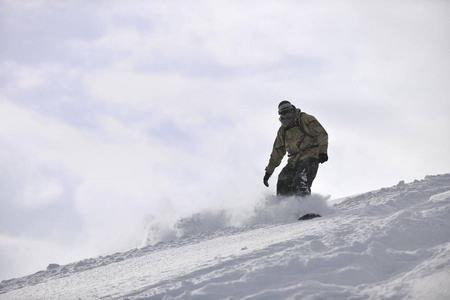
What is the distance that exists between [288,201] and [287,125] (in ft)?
5.16

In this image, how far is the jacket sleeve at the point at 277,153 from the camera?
A: 845 centimetres

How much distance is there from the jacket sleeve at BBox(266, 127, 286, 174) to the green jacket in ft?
0.12

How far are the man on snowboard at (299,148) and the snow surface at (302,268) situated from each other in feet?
5.84

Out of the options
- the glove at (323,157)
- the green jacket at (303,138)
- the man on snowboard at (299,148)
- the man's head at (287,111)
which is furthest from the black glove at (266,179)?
the glove at (323,157)

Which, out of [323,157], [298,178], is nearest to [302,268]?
[298,178]

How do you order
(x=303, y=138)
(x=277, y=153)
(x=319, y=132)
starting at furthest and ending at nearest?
1. (x=277, y=153)
2. (x=303, y=138)
3. (x=319, y=132)

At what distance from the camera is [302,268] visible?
3617 millimetres

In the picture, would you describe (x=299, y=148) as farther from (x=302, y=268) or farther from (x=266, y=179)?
(x=302, y=268)

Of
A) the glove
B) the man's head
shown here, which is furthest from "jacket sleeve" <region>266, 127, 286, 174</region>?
the glove

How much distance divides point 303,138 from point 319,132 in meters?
0.33

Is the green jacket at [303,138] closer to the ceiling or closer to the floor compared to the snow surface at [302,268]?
closer to the ceiling

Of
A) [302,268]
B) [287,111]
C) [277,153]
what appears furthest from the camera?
[277,153]

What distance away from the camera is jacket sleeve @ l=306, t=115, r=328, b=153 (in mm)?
7715

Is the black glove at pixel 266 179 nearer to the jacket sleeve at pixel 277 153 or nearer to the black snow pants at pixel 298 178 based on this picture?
the jacket sleeve at pixel 277 153
